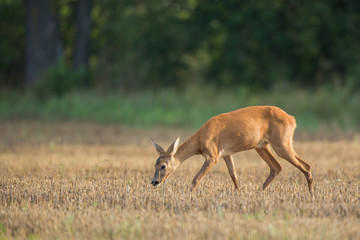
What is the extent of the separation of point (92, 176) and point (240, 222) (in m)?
4.06

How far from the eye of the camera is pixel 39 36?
1091 inches

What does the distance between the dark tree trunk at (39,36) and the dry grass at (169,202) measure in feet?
55.7

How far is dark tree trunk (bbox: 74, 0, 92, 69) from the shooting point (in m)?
29.1

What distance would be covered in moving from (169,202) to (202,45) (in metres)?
22.3

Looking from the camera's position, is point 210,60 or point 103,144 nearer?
point 103,144

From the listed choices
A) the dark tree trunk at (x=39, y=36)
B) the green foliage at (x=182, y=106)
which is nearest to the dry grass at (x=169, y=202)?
the green foliage at (x=182, y=106)

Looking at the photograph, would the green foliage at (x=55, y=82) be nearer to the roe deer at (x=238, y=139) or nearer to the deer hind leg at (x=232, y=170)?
the roe deer at (x=238, y=139)

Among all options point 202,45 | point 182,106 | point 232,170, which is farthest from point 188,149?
point 202,45

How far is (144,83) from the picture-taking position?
27.0 meters

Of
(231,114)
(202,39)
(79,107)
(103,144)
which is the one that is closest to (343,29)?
(202,39)

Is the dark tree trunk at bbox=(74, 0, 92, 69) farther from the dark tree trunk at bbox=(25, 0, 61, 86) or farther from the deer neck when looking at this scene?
the deer neck

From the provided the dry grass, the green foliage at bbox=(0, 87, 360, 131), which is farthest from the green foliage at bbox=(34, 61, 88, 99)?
the dry grass

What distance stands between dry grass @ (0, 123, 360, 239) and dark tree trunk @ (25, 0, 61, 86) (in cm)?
1699

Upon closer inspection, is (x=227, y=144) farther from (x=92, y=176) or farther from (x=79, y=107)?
(x=79, y=107)
